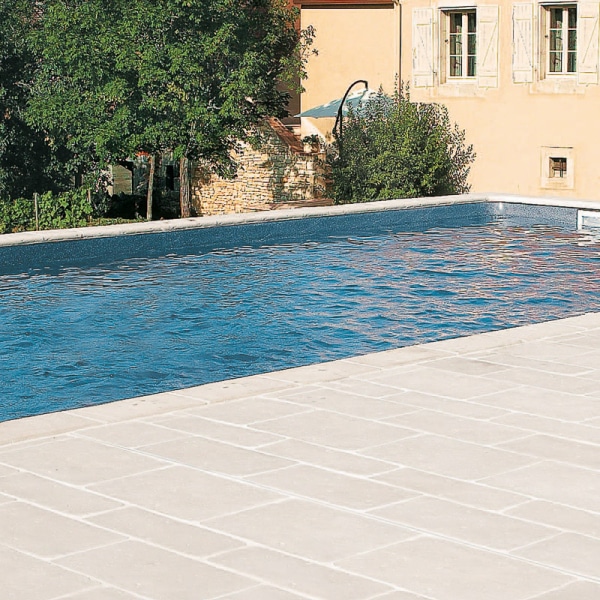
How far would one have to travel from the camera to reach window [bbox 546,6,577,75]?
20.5m

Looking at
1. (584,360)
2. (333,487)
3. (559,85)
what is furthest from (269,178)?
(333,487)

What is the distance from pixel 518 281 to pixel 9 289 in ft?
17.3

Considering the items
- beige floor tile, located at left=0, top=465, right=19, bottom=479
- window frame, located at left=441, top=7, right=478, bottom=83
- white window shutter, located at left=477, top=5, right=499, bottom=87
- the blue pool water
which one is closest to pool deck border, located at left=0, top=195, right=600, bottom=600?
beige floor tile, located at left=0, top=465, right=19, bottom=479

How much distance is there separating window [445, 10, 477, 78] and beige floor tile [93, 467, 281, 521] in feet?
55.8

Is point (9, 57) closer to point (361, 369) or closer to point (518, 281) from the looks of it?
point (518, 281)

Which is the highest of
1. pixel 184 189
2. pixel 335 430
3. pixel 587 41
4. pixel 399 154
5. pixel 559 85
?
pixel 587 41

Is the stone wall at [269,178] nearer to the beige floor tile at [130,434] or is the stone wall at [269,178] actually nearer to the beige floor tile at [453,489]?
the beige floor tile at [130,434]

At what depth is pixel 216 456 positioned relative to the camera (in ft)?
19.7

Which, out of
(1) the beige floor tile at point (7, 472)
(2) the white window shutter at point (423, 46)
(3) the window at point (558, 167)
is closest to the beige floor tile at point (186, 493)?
(1) the beige floor tile at point (7, 472)

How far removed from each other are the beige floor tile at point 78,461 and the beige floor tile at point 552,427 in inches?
75.2

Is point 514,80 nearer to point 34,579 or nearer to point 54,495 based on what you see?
point 54,495

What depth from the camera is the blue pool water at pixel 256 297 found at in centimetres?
950

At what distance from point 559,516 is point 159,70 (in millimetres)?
15473

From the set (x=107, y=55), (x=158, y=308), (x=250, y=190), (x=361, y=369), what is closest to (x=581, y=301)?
(x=158, y=308)
